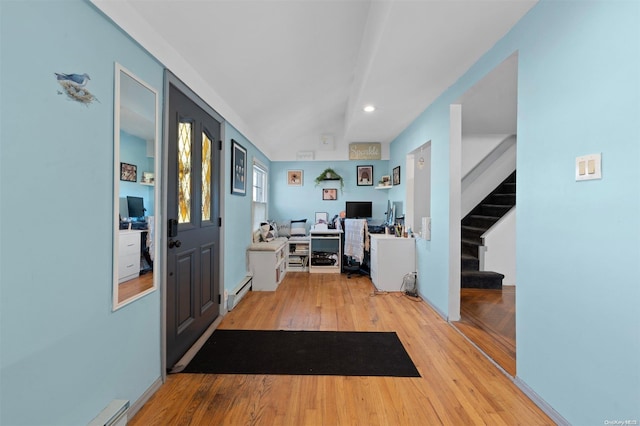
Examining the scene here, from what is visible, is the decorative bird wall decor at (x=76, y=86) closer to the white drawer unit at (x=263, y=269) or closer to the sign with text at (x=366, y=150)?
the white drawer unit at (x=263, y=269)

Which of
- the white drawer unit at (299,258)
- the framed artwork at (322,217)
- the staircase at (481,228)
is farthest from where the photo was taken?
the framed artwork at (322,217)

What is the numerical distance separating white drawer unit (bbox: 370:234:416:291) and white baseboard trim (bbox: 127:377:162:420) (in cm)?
283

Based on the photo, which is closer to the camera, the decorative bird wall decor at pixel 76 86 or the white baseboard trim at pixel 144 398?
the decorative bird wall decor at pixel 76 86

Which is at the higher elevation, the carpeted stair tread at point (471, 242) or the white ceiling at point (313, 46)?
the white ceiling at point (313, 46)

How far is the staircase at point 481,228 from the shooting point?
400 centimetres

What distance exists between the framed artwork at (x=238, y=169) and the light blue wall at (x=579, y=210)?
272 centimetres

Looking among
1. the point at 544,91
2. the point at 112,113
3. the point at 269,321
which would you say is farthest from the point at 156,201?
the point at 544,91

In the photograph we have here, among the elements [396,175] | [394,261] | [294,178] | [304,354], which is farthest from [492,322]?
[294,178]

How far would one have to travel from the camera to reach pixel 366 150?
5.43 meters

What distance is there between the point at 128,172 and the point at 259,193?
3.45 m

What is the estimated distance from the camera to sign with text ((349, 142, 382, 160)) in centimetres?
541

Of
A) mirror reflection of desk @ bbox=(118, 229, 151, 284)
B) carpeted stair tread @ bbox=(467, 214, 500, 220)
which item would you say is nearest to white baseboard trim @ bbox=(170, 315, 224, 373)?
mirror reflection of desk @ bbox=(118, 229, 151, 284)

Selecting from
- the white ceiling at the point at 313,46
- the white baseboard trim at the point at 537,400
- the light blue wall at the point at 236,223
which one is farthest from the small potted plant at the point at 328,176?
the white baseboard trim at the point at 537,400

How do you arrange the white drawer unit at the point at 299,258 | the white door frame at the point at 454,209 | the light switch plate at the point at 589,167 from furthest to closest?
the white drawer unit at the point at 299,258 → the white door frame at the point at 454,209 → the light switch plate at the point at 589,167
